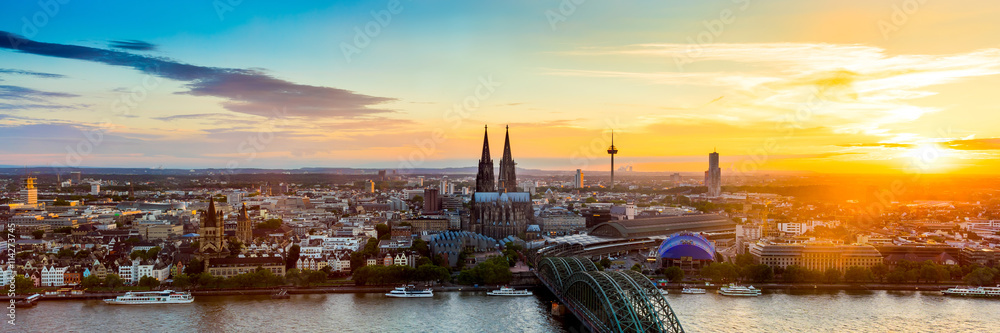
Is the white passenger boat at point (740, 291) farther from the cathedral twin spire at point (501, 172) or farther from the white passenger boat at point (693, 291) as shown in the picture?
the cathedral twin spire at point (501, 172)

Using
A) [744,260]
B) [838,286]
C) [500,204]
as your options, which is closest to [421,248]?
[500,204]

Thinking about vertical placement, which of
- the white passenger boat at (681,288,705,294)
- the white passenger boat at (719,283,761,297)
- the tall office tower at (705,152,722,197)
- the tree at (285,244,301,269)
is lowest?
the white passenger boat at (681,288,705,294)

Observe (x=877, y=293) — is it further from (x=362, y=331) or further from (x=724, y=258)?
(x=362, y=331)

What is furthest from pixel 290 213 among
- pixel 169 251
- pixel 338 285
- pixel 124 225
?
pixel 338 285

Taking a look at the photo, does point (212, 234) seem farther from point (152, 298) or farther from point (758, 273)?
point (758, 273)

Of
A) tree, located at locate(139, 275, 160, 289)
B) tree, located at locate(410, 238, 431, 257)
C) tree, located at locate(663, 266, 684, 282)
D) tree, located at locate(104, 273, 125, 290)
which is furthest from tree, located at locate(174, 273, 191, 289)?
tree, located at locate(663, 266, 684, 282)

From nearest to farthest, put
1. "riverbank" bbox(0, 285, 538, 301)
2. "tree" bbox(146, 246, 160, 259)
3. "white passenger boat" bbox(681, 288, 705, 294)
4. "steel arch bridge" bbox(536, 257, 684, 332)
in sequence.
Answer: "steel arch bridge" bbox(536, 257, 684, 332) < "riverbank" bbox(0, 285, 538, 301) < "white passenger boat" bbox(681, 288, 705, 294) < "tree" bbox(146, 246, 160, 259)

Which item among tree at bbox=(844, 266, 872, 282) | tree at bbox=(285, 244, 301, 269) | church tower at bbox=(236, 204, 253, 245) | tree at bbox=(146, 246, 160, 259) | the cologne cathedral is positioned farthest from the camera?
the cologne cathedral

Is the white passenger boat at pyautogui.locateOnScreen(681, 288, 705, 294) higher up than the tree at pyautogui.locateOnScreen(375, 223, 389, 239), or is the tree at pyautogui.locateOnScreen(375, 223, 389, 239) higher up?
the tree at pyautogui.locateOnScreen(375, 223, 389, 239)

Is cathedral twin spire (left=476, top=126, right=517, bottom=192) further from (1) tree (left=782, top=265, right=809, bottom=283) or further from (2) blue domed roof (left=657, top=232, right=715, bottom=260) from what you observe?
(1) tree (left=782, top=265, right=809, bottom=283)
